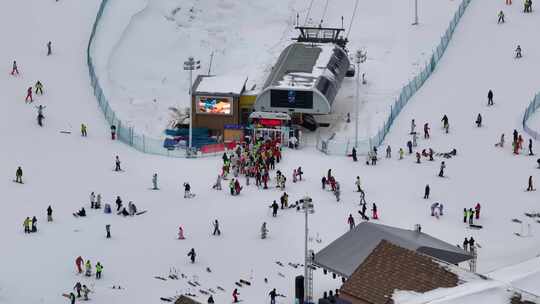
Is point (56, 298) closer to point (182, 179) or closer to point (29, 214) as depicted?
point (29, 214)

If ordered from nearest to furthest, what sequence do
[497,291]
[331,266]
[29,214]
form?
[497,291]
[331,266]
[29,214]

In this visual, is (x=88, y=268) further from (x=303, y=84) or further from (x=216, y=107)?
(x=303, y=84)

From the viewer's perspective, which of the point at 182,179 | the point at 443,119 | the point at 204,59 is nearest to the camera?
the point at 182,179

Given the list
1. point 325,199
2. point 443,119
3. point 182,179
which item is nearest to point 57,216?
point 182,179

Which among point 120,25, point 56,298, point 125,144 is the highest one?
point 120,25

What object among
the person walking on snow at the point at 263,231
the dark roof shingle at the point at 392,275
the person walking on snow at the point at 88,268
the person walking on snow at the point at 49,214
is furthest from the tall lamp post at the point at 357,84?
the dark roof shingle at the point at 392,275

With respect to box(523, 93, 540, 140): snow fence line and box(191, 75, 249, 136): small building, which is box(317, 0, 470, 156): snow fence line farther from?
box(191, 75, 249, 136): small building
